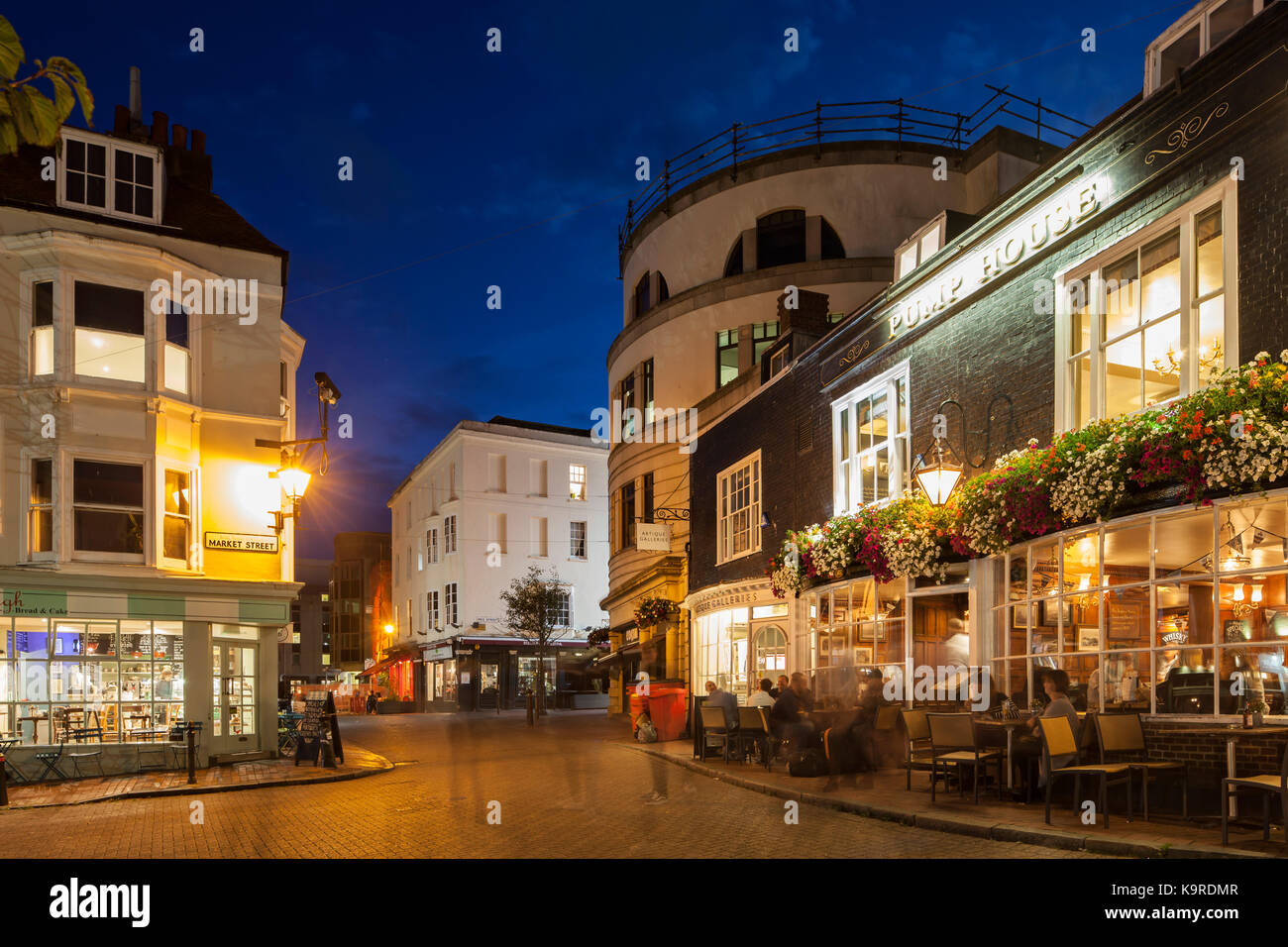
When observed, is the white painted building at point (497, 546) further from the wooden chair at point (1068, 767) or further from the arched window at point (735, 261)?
the wooden chair at point (1068, 767)

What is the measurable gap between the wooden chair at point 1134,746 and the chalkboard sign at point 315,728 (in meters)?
12.3

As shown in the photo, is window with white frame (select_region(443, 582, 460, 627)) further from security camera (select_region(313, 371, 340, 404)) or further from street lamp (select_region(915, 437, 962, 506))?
street lamp (select_region(915, 437, 962, 506))

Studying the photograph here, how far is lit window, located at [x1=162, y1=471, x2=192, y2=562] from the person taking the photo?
18203 millimetres

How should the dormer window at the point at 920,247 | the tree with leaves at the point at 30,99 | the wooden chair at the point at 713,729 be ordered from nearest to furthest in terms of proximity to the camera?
the tree with leaves at the point at 30,99, the dormer window at the point at 920,247, the wooden chair at the point at 713,729

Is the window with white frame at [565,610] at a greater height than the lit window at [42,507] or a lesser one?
lesser

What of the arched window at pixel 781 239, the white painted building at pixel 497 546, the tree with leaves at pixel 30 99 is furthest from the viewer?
the white painted building at pixel 497 546

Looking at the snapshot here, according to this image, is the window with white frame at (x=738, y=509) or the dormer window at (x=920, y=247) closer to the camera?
the dormer window at (x=920, y=247)

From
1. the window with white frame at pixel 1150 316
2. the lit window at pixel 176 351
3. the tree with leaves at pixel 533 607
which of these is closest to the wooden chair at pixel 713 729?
the window with white frame at pixel 1150 316

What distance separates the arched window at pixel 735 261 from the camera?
3031 centimetres

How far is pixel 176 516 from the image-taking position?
1838 centimetres

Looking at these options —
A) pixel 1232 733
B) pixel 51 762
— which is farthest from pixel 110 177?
pixel 1232 733

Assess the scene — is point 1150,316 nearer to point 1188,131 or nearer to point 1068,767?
point 1188,131

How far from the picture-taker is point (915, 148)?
29.4 metres
